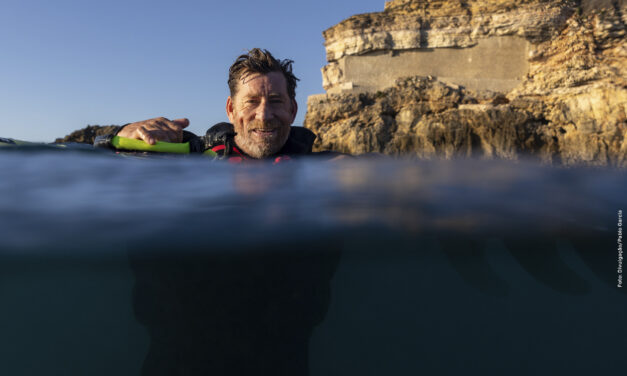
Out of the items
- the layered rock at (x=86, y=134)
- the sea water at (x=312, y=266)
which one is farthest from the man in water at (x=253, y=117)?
the layered rock at (x=86, y=134)

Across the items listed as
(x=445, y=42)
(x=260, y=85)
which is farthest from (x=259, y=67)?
(x=445, y=42)

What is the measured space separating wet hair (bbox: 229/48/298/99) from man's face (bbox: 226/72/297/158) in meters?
0.04

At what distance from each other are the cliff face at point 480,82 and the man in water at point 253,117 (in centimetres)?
1450

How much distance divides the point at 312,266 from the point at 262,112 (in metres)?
1.30

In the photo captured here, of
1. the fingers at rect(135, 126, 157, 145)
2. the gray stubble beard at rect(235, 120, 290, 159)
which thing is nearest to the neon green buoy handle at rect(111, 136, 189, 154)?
the fingers at rect(135, 126, 157, 145)

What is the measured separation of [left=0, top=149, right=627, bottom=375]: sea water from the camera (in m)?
2.32

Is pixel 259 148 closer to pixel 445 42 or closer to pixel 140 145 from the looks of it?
pixel 140 145

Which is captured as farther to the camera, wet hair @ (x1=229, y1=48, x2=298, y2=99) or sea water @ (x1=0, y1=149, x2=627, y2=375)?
wet hair @ (x1=229, y1=48, x2=298, y2=99)

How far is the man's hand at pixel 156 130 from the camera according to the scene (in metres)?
3.00

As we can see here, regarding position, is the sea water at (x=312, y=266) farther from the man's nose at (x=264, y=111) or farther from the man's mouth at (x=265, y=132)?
the man's nose at (x=264, y=111)

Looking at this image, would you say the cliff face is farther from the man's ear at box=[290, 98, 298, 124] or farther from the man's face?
the man's face

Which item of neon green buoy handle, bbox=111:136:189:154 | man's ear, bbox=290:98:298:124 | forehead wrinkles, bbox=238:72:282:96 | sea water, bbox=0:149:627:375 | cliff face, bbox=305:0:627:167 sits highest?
cliff face, bbox=305:0:627:167

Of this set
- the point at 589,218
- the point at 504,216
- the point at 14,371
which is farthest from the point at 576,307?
the point at 14,371

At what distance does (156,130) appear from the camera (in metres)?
3.09
